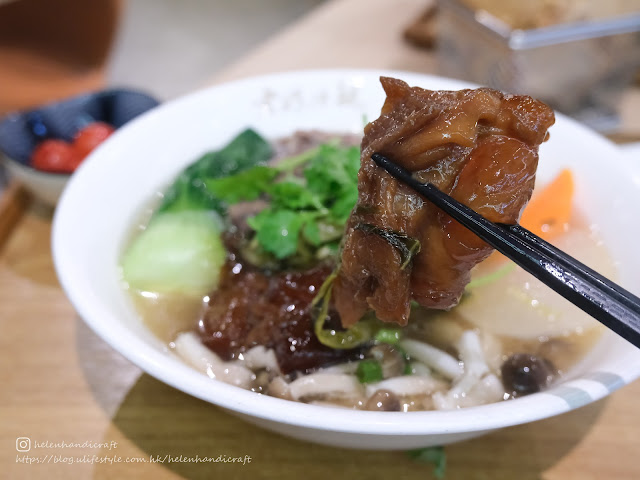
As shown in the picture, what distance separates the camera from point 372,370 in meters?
1.15

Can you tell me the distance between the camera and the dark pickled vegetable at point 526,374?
3.65ft

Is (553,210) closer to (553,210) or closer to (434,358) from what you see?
(553,210)

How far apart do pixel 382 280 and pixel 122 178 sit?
0.89 metres

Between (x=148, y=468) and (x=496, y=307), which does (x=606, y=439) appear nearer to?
(x=496, y=307)

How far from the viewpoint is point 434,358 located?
1200 millimetres

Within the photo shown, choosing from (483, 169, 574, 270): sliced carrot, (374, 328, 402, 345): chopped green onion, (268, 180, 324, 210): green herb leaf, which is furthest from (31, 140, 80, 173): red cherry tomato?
(483, 169, 574, 270): sliced carrot

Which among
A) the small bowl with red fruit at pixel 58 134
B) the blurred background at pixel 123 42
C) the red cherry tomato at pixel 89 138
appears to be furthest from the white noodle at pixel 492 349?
the blurred background at pixel 123 42

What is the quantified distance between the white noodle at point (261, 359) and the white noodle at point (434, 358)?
0.31m

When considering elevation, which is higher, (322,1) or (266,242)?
(266,242)

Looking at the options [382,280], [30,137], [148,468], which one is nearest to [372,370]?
[382,280]

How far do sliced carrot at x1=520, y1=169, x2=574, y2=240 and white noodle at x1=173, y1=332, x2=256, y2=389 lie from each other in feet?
2.85

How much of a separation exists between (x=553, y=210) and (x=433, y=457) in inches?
29.8

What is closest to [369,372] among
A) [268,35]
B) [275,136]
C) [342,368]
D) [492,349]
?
[342,368]

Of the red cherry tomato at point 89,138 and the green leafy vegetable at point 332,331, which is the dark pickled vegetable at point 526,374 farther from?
the red cherry tomato at point 89,138
